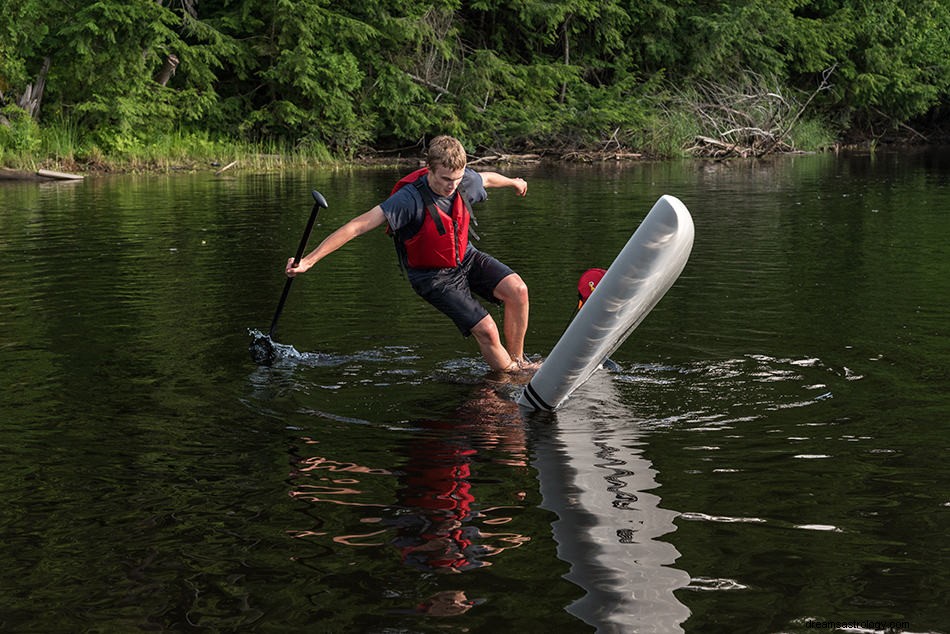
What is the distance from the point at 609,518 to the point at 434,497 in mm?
760

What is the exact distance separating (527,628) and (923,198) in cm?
1864

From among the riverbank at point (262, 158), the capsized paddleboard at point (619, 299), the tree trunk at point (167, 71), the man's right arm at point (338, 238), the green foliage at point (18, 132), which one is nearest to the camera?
the capsized paddleboard at point (619, 299)

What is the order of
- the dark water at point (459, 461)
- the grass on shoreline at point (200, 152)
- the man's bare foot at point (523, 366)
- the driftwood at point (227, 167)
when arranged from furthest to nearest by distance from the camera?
the driftwood at point (227, 167) → the grass on shoreline at point (200, 152) → the man's bare foot at point (523, 366) → the dark water at point (459, 461)

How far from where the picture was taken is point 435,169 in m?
7.51

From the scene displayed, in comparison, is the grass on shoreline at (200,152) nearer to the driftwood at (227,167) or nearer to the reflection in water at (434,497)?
the driftwood at (227,167)

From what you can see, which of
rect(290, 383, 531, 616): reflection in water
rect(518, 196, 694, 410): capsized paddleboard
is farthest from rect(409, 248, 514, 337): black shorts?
rect(290, 383, 531, 616): reflection in water

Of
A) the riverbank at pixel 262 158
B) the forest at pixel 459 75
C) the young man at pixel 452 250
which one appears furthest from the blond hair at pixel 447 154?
the forest at pixel 459 75

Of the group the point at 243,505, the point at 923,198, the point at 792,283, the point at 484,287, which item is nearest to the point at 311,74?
the point at 923,198

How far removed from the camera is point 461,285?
799cm

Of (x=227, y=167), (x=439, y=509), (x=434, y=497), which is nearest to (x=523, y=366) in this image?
(x=434, y=497)

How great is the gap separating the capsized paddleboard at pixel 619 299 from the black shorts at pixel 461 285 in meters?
1.02

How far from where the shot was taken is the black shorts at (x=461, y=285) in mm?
7863

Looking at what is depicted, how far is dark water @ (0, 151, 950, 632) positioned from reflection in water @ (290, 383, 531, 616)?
0.02 metres

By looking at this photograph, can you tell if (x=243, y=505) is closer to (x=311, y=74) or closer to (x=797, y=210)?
(x=797, y=210)
